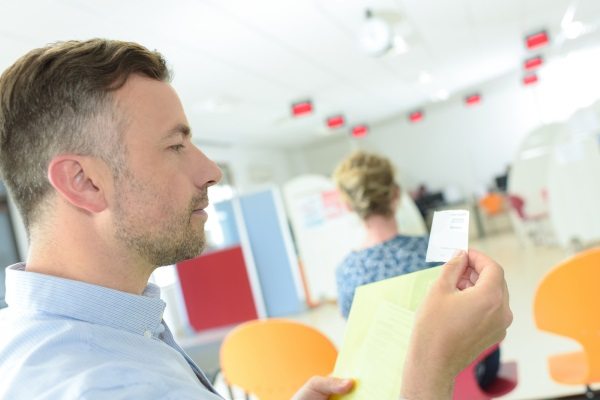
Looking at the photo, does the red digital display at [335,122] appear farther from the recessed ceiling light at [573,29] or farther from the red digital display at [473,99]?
the recessed ceiling light at [573,29]

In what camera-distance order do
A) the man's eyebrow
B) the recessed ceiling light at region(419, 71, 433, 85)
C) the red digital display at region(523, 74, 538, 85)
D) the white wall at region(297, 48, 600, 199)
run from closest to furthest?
the man's eyebrow
the recessed ceiling light at region(419, 71, 433, 85)
the red digital display at region(523, 74, 538, 85)
the white wall at region(297, 48, 600, 199)

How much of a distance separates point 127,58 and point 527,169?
25.4 ft

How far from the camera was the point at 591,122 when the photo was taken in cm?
592

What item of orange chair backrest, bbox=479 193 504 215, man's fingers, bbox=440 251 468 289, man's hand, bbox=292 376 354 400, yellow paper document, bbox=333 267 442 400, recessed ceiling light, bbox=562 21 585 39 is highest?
recessed ceiling light, bbox=562 21 585 39

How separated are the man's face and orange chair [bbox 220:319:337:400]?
1132mm

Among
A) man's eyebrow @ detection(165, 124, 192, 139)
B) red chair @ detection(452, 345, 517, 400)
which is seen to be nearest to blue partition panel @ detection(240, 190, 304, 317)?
red chair @ detection(452, 345, 517, 400)

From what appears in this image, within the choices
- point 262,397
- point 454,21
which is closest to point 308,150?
point 454,21

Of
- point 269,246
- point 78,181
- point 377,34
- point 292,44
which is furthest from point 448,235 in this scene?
point 269,246

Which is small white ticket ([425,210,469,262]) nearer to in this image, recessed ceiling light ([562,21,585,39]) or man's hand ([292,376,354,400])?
man's hand ([292,376,354,400])

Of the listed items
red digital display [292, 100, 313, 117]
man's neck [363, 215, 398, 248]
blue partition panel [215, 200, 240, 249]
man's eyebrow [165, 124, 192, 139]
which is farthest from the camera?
blue partition panel [215, 200, 240, 249]

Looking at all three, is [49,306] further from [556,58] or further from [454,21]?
[556,58]

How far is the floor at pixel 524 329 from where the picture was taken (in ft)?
9.77

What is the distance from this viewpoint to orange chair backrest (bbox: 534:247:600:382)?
175cm

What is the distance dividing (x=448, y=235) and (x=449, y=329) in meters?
0.14
